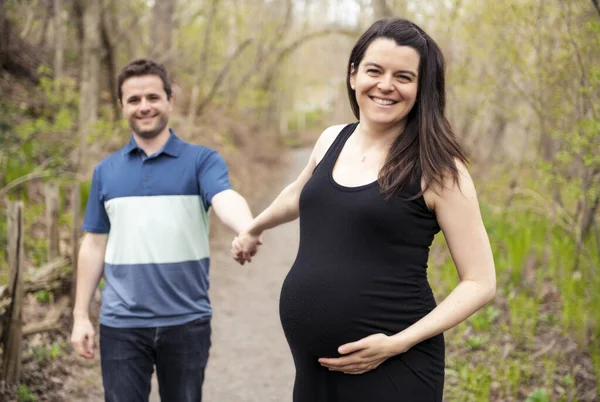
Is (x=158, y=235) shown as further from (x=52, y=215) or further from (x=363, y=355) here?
(x=52, y=215)

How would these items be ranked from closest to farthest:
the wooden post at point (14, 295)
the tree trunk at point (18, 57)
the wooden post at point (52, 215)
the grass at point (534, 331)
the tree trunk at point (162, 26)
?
the wooden post at point (14, 295) → the grass at point (534, 331) → the wooden post at point (52, 215) → the tree trunk at point (18, 57) → the tree trunk at point (162, 26)

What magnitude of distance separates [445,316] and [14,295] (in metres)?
3.10

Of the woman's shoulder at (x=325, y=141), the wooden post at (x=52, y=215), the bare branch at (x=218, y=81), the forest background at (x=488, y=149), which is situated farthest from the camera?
the bare branch at (x=218, y=81)

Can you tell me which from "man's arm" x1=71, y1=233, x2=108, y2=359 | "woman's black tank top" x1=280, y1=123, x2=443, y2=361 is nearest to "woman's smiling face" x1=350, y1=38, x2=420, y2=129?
"woman's black tank top" x1=280, y1=123, x2=443, y2=361

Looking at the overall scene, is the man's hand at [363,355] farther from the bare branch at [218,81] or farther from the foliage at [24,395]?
the bare branch at [218,81]

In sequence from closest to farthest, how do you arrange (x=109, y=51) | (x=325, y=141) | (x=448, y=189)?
(x=448, y=189)
(x=325, y=141)
(x=109, y=51)

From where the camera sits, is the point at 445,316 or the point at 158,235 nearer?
the point at 445,316

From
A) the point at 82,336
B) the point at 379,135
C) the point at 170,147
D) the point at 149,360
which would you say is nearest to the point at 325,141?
the point at 379,135

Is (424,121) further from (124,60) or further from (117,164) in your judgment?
(124,60)

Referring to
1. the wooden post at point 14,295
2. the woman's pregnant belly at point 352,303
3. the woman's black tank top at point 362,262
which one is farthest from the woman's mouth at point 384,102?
the wooden post at point 14,295

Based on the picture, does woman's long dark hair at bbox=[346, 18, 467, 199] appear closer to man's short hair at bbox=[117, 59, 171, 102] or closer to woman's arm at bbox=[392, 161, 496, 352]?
woman's arm at bbox=[392, 161, 496, 352]

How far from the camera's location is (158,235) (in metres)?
2.55

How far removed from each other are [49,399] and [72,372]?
51cm

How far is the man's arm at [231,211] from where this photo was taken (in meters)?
2.52
